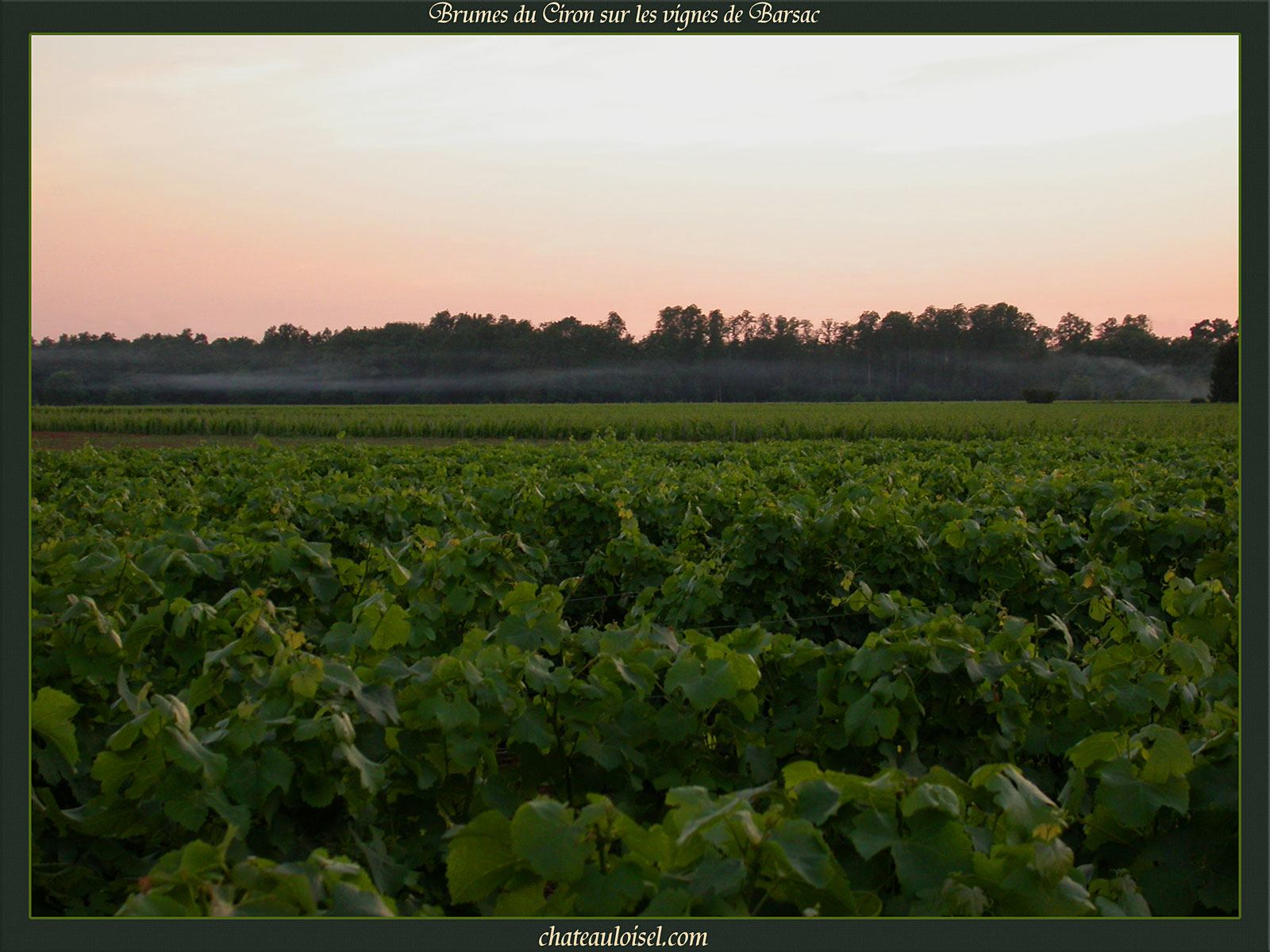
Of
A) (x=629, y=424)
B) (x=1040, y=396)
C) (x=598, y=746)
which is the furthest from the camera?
(x=1040, y=396)

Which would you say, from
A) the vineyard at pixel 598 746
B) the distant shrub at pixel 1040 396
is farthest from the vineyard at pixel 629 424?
the vineyard at pixel 598 746

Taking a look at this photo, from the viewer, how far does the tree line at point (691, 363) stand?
5466cm

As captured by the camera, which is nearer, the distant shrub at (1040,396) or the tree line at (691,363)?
the tree line at (691,363)

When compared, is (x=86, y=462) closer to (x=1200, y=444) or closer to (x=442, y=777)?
(x=442, y=777)

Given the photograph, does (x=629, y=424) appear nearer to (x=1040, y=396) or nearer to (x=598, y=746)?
(x=598, y=746)

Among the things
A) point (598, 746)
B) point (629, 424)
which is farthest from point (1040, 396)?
point (598, 746)

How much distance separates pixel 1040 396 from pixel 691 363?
29109 millimetres

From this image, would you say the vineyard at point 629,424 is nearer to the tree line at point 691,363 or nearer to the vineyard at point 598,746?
the tree line at point 691,363

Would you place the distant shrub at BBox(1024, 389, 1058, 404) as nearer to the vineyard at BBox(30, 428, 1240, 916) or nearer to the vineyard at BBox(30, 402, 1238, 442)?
the vineyard at BBox(30, 402, 1238, 442)

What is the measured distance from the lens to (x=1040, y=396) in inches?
2817

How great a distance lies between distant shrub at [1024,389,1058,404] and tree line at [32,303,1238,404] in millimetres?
2120

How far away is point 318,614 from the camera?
4.95m

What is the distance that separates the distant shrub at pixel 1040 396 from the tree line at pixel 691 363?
83.5 inches

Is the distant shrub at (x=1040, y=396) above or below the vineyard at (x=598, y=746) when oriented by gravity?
above
